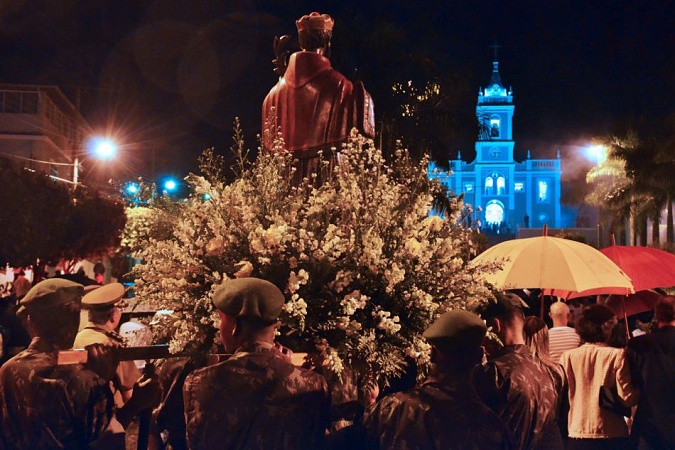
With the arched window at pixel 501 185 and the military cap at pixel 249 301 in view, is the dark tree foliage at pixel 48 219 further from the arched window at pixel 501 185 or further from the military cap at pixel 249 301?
the arched window at pixel 501 185

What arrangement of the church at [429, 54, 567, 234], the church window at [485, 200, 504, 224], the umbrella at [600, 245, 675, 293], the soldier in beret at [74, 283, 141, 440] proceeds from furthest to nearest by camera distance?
the church window at [485, 200, 504, 224], the church at [429, 54, 567, 234], the umbrella at [600, 245, 675, 293], the soldier in beret at [74, 283, 141, 440]

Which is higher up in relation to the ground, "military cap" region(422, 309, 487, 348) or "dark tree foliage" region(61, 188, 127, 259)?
"dark tree foliage" region(61, 188, 127, 259)

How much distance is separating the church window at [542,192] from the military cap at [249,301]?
3742 inches

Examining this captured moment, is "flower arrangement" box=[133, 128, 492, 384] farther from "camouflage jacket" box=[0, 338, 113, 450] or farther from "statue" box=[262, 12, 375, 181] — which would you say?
"statue" box=[262, 12, 375, 181]

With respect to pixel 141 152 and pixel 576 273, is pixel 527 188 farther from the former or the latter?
pixel 576 273

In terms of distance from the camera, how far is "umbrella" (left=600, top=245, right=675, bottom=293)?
25.0ft

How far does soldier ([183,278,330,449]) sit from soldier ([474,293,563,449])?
1023 millimetres

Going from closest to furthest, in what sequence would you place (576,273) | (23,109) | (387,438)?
1. (387,438)
2. (576,273)
3. (23,109)

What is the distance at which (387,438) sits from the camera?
10.3 ft

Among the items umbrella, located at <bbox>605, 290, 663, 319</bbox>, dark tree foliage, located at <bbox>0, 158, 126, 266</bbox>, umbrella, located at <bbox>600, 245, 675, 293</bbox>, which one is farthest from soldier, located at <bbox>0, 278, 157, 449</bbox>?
dark tree foliage, located at <bbox>0, 158, 126, 266</bbox>

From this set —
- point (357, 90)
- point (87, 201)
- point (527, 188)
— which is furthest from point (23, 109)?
point (527, 188)

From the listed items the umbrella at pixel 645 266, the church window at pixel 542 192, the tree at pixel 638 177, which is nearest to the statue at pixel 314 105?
the umbrella at pixel 645 266

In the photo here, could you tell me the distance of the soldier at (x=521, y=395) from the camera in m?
3.90

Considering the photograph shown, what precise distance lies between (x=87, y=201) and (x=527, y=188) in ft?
248
